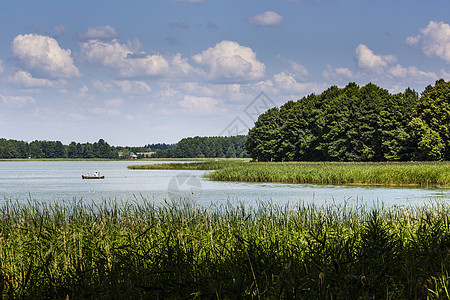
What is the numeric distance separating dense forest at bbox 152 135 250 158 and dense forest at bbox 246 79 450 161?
90.9 metres

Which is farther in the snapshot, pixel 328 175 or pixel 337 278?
pixel 328 175

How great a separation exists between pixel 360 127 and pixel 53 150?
149 meters

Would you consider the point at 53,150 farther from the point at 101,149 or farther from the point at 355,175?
the point at 355,175

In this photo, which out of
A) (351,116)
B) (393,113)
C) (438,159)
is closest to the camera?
(438,159)

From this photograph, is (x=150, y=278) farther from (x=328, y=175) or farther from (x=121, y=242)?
(x=328, y=175)

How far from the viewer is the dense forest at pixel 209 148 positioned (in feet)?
569

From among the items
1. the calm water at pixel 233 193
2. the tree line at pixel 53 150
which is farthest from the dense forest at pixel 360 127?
the tree line at pixel 53 150

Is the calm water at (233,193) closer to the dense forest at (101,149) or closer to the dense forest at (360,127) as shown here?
the dense forest at (360,127)

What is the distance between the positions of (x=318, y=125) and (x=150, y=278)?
6181cm

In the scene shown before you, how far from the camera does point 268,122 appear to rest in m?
81.2

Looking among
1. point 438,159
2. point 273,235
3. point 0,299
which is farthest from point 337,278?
point 438,159

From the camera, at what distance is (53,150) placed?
7269 inches

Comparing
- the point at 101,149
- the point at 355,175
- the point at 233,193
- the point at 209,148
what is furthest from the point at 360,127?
the point at 101,149

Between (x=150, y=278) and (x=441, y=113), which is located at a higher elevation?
(x=441, y=113)
